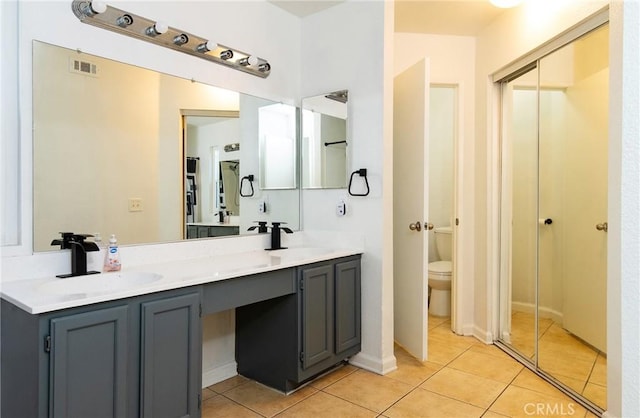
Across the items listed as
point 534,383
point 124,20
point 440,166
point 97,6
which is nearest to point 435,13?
point 440,166

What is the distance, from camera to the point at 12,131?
5.55ft

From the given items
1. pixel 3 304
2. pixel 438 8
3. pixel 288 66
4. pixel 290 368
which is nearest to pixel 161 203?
pixel 3 304

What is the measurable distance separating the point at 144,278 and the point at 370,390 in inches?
58.6

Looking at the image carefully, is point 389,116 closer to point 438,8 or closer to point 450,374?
point 438,8

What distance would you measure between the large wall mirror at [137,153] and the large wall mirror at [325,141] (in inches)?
13.7

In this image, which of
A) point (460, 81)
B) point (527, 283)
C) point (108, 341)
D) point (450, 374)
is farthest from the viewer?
point (460, 81)

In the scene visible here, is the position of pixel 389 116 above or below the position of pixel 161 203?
above

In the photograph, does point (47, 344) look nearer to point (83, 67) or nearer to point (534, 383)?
point (83, 67)

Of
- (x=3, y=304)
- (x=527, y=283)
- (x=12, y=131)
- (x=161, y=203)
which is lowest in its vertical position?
(x=527, y=283)

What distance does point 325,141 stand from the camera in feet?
9.69

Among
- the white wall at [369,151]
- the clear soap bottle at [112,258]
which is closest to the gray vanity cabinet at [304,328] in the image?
the white wall at [369,151]

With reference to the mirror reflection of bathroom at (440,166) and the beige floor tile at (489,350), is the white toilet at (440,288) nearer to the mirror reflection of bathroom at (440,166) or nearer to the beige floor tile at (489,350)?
the mirror reflection of bathroom at (440,166)

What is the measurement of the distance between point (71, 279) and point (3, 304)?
0.25 m

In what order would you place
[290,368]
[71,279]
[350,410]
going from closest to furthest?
[71,279], [350,410], [290,368]
